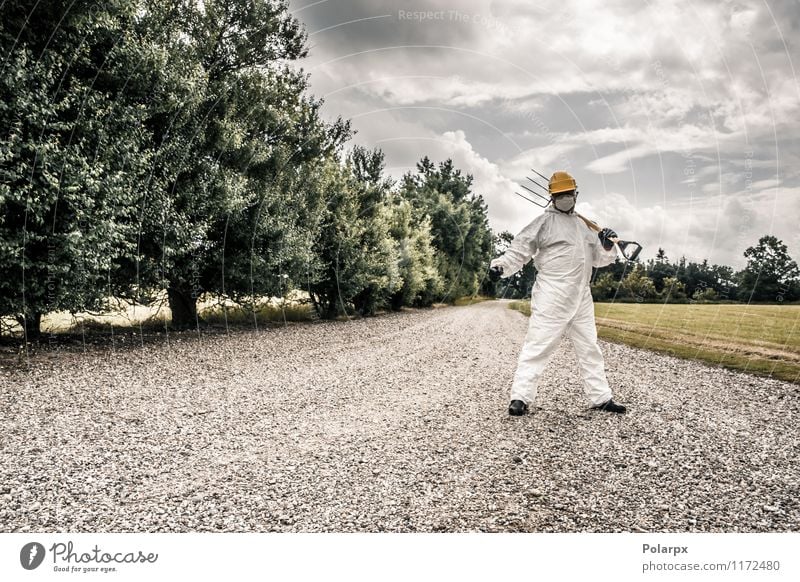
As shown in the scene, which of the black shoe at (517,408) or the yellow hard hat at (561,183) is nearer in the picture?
the yellow hard hat at (561,183)

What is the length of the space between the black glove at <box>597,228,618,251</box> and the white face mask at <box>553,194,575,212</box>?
0.41 m

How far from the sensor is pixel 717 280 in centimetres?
444

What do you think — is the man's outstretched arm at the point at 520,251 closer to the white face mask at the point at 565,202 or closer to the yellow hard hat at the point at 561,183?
the white face mask at the point at 565,202

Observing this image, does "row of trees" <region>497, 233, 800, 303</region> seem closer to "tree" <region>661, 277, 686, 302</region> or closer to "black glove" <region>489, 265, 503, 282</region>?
"tree" <region>661, 277, 686, 302</region>

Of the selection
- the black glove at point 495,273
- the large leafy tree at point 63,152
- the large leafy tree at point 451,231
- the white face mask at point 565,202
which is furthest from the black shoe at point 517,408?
the large leafy tree at point 451,231

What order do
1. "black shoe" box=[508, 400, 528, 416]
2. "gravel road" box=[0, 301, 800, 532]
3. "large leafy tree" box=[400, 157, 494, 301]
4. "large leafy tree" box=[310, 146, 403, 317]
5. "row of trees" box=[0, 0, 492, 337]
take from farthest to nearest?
"large leafy tree" box=[400, 157, 494, 301] < "large leafy tree" box=[310, 146, 403, 317] < "row of trees" box=[0, 0, 492, 337] < "black shoe" box=[508, 400, 528, 416] < "gravel road" box=[0, 301, 800, 532]

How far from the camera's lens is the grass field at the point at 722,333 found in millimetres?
5184

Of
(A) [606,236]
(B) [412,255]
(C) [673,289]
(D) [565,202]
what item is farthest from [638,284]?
(B) [412,255]

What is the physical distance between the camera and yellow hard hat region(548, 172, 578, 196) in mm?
5004

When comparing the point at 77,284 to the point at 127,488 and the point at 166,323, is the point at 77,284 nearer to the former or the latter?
the point at 166,323

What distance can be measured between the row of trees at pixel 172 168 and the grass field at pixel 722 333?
10.5 ft

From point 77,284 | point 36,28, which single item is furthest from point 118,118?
point 77,284

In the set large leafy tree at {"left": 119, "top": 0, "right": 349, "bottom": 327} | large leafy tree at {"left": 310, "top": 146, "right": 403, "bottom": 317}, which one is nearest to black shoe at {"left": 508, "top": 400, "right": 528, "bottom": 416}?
large leafy tree at {"left": 119, "top": 0, "right": 349, "bottom": 327}
